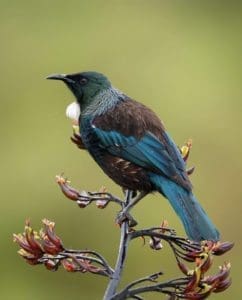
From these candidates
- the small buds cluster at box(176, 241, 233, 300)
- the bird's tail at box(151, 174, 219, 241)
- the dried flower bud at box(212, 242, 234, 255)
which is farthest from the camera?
the bird's tail at box(151, 174, 219, 241)

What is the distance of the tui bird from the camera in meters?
3.58

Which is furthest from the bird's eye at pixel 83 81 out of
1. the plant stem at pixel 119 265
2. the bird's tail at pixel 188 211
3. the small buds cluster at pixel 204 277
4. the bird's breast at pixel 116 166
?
the small buds cluster at pixel 204 277

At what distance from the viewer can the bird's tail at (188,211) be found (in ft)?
10.9

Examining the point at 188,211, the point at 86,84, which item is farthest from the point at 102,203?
the point at 86,84

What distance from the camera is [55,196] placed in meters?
8.29

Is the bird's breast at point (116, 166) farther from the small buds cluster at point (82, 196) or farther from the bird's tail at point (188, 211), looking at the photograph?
the small buds cluster at point (82, 196)

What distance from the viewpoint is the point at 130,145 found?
12.4 feet

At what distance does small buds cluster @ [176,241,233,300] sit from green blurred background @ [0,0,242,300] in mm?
4447

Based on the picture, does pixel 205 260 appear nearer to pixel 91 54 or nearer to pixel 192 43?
pixel 91 54

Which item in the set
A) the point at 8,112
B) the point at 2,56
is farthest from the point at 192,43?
the point at 8,112

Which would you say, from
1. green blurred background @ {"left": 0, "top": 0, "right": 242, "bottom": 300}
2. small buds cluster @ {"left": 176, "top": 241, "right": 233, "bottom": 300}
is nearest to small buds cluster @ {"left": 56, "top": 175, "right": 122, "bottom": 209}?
small buds cluster @ {"left": 176, "top": 241, "right": 233, "bottom": 300}

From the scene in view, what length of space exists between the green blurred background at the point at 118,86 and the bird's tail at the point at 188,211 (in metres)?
A: 3.91

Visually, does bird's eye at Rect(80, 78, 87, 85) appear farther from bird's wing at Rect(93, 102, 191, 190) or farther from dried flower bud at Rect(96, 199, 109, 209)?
dried flower bud at Rect(96, 199, 109, 209)

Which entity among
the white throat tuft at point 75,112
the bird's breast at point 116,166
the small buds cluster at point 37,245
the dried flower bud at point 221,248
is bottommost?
the dried flower bud at point 221,248
